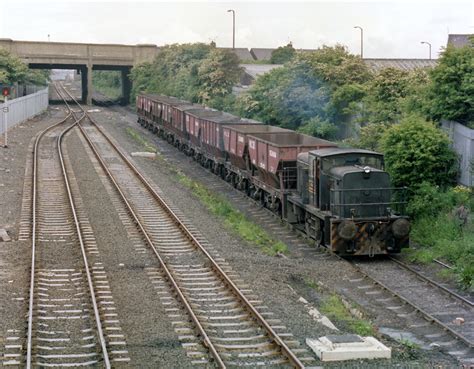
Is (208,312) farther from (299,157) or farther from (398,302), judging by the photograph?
(299,157)

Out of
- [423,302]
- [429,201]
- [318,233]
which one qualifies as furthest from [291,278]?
[429,201]

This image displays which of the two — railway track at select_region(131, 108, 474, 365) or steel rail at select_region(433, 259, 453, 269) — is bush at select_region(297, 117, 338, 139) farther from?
steel rail at select_region(433, 259, 453, 269)

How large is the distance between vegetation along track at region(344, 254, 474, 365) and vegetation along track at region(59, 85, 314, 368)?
2694 millimetres

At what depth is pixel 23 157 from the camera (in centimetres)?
4038

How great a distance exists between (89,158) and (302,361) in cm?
3017

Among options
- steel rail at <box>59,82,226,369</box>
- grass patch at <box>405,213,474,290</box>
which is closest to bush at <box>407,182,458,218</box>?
grass patch at <box>405,213,474,290</box>

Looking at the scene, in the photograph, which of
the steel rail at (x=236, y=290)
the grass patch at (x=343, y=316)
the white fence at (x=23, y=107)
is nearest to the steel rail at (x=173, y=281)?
the steel rail at (x=236, y=290)

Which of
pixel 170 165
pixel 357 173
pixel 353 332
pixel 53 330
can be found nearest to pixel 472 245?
pixel 357 173

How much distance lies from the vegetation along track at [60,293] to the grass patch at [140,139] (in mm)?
17430

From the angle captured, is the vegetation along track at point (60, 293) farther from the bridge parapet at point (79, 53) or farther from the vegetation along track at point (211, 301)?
the bridge parapet at point (79, 53)

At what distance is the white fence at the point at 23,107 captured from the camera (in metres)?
53.6

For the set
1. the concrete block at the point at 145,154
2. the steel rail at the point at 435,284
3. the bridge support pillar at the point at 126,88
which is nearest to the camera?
the steel rail at the point at 435,284

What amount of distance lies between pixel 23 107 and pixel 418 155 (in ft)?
147

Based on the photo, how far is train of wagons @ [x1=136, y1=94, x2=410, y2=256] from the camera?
19.8 metres
